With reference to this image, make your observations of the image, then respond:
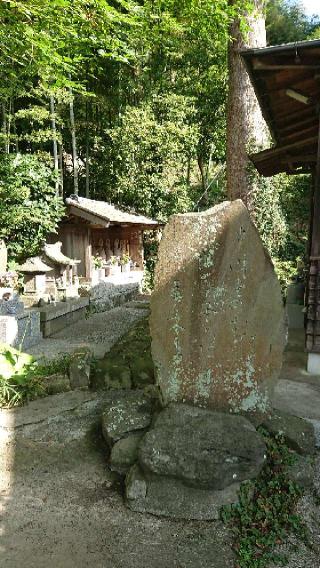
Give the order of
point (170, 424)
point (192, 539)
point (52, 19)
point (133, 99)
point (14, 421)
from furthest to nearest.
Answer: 1. point (133, 99)
2. point (52, 19)
3. point (14, 421)
4. point (170, 424)
5. point (192, 539)

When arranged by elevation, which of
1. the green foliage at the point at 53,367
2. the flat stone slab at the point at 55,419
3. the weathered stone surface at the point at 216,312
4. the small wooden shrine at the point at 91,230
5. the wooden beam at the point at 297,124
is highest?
the wooden beam at the point at 297,124

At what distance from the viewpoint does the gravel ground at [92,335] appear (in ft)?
22.7

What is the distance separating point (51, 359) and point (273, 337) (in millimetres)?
3929

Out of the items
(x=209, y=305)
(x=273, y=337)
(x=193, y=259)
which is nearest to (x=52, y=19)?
(x=193, y=259)

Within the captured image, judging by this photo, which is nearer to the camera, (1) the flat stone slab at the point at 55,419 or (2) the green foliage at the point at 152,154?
(1) the flat stone slab at the point at 55,419

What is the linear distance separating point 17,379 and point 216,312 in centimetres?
302

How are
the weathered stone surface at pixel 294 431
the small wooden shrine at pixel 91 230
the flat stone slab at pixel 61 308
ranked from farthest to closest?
1. the small wooden shrine at pixel 91 230
2. the flat stone slab at pixel 61 308
3. the weathered stone surface at pixel 294 431

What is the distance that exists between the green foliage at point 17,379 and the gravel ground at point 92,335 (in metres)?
0.48

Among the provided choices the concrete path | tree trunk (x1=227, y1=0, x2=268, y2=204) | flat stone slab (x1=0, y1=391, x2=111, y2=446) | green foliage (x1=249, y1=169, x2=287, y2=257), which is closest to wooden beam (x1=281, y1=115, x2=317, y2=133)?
tree trunk (x1=227, y1=0, x2=268, y2=204)

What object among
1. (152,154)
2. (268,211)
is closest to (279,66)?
(268,211)

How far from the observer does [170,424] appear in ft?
10.9

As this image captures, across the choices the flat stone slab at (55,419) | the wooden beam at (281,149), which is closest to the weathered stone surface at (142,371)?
the flat stone slab at (55,419)

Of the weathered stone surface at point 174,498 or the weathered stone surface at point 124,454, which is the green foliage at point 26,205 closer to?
the weathered stone surface at point 124,454

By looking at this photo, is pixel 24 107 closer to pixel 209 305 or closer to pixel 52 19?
pixel 52 19
